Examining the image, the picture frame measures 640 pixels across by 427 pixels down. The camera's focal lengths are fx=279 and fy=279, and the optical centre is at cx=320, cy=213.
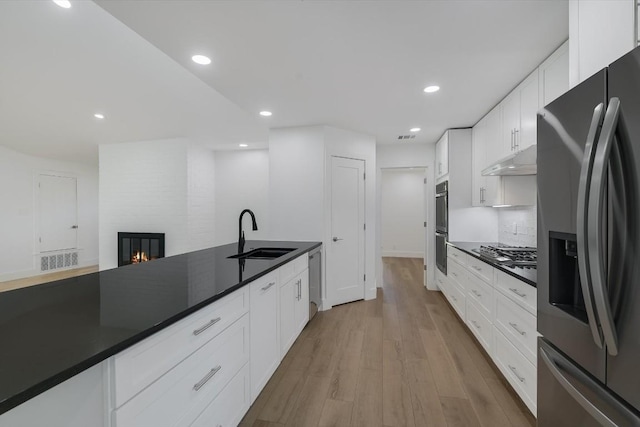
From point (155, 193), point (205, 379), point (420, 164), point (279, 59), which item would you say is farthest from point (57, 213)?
point (420, 164)

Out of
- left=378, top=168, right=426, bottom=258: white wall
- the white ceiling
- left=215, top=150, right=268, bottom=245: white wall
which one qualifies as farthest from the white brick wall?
left=378, top=168, right=426, bottom=258: white wall

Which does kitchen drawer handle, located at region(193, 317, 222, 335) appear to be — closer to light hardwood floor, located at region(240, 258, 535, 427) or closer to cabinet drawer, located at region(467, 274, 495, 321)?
light hardwood floor, located at region(240, 258, 535, 427)

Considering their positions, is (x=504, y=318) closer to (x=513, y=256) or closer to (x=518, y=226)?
(x=513, y=256)

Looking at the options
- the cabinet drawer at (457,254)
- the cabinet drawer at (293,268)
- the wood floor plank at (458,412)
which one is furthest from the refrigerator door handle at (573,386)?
the cabinet drawer at (457,254)

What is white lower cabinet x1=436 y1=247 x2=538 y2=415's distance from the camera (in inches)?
67.5

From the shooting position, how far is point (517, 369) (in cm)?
187

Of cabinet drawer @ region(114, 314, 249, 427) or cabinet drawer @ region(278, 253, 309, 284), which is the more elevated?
cabinet drawer @ region(278, 253, 309, 284)

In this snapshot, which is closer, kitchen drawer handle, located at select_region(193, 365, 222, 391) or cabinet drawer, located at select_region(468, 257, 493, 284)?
kitchen drawer handle, located at select_region(193, 365, 222, 391)

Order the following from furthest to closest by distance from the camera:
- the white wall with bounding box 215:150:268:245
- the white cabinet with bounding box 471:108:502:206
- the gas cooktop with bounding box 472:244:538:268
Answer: the white wall with bounding box 215:150:268:245 → the white cabinet with bounding box 471:108:502:206 → the gas cooktop with bounding box 472:244:538:268

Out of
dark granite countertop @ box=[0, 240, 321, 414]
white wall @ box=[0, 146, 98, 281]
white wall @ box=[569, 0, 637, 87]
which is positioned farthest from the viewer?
white wall @ box=[0, 146, 98, 281]

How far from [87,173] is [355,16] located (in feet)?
26.9

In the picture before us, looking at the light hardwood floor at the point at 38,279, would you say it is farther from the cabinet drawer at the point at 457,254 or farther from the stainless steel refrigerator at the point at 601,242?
the stainless steel refrigerator at the point at 601,242

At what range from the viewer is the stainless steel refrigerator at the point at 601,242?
742 mm

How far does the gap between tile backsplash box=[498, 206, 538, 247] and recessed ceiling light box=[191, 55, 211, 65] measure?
3301 mm
